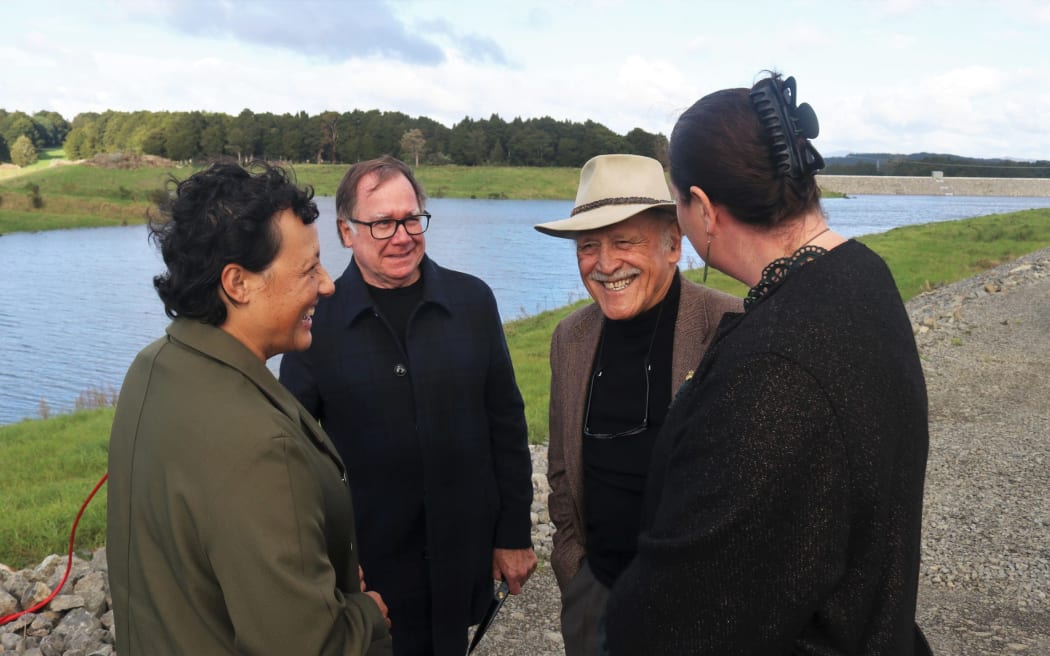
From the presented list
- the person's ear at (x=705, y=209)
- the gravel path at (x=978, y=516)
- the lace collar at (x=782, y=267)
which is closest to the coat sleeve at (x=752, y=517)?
the lace collar at (x=782, y=267)

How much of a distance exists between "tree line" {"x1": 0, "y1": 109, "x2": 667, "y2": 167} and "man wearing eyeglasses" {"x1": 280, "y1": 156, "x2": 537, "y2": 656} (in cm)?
9283

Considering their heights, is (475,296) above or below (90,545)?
above

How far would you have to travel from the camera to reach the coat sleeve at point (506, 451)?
3.59 m

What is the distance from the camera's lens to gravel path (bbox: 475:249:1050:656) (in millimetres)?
4785

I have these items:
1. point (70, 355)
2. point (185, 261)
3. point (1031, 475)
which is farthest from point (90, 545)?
point (70, 355)

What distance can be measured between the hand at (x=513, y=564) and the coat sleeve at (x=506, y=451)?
0.08ft

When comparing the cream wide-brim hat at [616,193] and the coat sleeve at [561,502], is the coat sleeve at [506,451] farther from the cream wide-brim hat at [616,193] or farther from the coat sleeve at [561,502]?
the cream wide-brim hat at [616,193]

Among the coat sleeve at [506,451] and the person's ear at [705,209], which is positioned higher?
the person's ear at [705,209]

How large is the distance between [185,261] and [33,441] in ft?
31.5

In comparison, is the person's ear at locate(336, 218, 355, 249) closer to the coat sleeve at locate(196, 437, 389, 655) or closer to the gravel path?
the coat sleeve at locate(196, 437, 389, 655)

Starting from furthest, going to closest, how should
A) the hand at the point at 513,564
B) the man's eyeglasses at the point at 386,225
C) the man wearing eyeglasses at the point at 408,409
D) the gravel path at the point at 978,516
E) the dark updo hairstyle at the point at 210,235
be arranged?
the gravel path at the point at 978,516 → the hand at the point at 513,564 → the man's eyeglasses at the point at 386,225 → the man wearing eyeglasses at the point at 408,409 → the dark updo hairstyle at the point at 210,235

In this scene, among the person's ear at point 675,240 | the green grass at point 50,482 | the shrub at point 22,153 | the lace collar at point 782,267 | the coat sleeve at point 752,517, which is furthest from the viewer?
the shrub at point 22,153

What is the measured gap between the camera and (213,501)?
5.99 ft

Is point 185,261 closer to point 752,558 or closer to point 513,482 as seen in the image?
point 752,558
